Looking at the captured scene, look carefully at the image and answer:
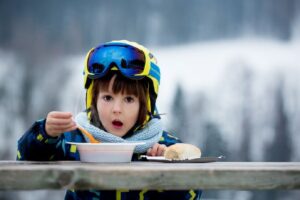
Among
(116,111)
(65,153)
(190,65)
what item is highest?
(190,65)

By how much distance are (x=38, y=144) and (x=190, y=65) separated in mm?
2732

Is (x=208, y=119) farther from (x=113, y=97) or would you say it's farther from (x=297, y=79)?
(x=113, y=97)

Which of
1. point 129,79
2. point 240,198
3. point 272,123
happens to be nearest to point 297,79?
point 272,123

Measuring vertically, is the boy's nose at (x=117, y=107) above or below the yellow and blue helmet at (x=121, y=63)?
below

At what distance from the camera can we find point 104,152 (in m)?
1.51

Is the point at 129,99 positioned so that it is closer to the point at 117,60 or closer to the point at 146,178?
the point at 117,60

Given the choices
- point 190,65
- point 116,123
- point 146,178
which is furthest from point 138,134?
point 190,65

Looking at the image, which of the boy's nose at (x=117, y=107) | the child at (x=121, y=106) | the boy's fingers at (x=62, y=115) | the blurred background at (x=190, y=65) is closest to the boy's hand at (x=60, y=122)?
the boy's fingers at (x=62, y=115)

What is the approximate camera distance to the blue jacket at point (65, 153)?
165 centimetres

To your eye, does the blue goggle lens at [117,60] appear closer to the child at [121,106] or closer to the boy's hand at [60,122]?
the child at [121,106]

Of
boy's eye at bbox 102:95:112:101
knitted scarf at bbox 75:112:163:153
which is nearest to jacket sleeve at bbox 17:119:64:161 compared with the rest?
knitted scarf at bbox 75:112:163:153

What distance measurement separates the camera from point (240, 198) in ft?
14.0

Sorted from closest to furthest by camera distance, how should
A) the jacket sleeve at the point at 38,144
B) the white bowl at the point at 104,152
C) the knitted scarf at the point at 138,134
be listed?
the white bowl at the point at 104,152
the jacket sleeve at the point at 38,144
the knitted scarf at the point at 138,134

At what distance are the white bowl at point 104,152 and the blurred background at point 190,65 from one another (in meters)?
2.65
